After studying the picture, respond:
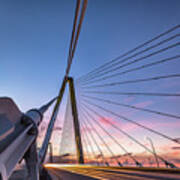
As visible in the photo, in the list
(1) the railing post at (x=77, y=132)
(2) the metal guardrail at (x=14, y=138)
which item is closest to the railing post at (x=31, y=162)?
(2) the metal guardrail at (x=14, y=138)

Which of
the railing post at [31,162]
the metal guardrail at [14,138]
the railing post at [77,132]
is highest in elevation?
the metal guardrail at [14,138]

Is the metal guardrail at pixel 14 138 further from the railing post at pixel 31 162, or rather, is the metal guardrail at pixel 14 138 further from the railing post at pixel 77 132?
the railing post at pixel 77 132

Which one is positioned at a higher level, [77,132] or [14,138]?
[14,138]

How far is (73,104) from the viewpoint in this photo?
1587 centimetres

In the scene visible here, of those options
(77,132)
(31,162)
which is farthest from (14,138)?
(77,132)

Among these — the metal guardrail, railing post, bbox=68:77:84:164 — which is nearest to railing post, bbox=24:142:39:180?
the metal guardrail

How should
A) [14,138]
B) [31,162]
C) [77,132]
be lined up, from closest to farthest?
[14,138]
[31,162]
[77,132]

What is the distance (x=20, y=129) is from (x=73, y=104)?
46.7 ft

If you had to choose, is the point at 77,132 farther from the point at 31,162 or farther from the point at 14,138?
the point at 14,138

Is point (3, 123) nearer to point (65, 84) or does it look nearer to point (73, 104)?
point (73, 104)

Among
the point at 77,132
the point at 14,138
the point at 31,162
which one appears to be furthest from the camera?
the point at 77,132

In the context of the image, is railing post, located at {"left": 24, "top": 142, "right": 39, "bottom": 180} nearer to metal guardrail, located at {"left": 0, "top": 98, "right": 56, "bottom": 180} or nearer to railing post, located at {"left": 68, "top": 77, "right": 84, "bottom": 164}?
metal guardrail, located at {"left": 0, "top": 98, "right": 56, "bottom": 180}

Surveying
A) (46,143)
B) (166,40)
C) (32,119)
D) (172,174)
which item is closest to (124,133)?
(172,174)

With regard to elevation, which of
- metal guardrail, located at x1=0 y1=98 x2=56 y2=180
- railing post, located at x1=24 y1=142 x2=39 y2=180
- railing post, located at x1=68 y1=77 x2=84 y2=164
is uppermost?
metal guardrail, located at x1=0 y1=98 x2=56 y2=180
